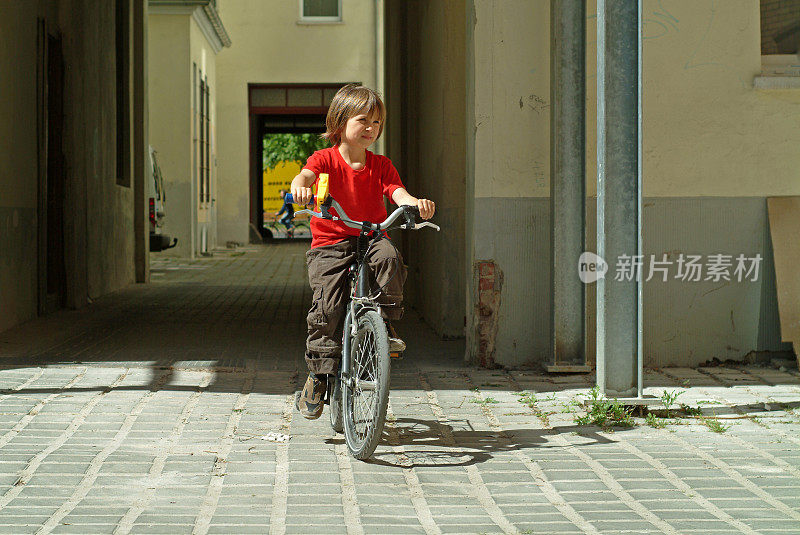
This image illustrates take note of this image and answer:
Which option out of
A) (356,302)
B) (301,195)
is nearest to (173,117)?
(356,302)

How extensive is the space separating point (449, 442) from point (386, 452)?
0.37 meters

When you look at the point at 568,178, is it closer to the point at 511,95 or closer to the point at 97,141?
the point at 511,95

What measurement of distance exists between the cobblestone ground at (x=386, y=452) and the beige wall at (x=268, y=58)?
69.5 ft

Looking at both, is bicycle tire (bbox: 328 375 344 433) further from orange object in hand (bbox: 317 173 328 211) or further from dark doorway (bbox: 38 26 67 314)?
dark doorway (bbox: 38 26 67 314)

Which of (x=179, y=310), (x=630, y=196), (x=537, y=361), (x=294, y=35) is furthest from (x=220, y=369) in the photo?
(x=294, y=35)

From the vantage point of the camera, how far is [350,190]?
16.7 feet

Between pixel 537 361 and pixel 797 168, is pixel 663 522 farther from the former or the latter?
pixel 797 168

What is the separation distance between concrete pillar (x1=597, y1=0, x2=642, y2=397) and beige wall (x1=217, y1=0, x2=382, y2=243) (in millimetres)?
22790

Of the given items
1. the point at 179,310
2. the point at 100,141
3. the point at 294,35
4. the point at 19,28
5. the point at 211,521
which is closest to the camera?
the point at 211,521

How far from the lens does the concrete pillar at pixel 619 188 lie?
5871mm

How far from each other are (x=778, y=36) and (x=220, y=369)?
4469 millimetres

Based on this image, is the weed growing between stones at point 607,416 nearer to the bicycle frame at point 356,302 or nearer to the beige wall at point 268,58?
the bicycle frame at point 356,302

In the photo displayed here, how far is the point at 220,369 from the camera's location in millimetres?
7176

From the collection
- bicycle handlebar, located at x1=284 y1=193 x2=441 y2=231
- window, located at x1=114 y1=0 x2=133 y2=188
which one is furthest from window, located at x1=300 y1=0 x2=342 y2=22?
bicycle handlebar, located at x1=284 y1=193 x2=441 y2=231
